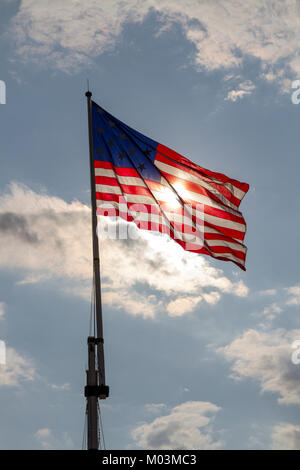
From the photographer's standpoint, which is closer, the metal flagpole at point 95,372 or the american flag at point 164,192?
the metal flagpole at point 95,372

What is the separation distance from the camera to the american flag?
27.2 metres

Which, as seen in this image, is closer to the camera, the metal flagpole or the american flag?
the metal flagpole

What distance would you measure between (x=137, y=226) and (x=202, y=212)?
3.65m

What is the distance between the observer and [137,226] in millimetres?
26906

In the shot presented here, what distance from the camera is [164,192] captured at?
28.4 m

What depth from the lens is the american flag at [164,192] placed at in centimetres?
2720

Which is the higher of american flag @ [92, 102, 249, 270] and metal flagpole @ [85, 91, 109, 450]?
american flag @ [92, 102, 249, 270]

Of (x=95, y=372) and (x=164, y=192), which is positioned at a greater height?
(x=164, y=192)

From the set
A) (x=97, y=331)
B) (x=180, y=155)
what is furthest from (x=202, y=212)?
(x=97, y=331)

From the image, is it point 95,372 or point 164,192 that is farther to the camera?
point 164,192
